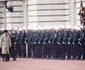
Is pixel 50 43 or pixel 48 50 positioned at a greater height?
pixel 50 43

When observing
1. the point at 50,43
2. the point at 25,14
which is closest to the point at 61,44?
the point at 50,43

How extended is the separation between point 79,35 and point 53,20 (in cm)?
788

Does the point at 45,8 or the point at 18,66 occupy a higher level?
the point at 45,8

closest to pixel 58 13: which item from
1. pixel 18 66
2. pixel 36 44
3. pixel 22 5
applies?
pixel 22 5

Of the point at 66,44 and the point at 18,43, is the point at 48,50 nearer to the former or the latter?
the point at 66,44

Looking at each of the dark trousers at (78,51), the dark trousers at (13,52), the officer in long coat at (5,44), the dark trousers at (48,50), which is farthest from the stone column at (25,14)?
the dark trousers at (78,51)

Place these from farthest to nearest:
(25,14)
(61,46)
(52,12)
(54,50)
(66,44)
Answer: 1. (25,14)
2. (52,12)
3. (54,50)
4. (61,46)
5. (66,44)

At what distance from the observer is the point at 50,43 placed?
29.7m

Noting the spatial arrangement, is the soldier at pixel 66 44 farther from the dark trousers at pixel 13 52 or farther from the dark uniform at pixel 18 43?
the dark uniform at pixel 18 43

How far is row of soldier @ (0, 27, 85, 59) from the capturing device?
93.7ft

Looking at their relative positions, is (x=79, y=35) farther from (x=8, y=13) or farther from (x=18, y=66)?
(x=8, y=13)

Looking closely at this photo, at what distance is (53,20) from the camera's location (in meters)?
36.2

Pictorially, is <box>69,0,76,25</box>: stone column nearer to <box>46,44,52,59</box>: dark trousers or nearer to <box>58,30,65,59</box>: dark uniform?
<box>46,44,52,59</box>: dark trousers

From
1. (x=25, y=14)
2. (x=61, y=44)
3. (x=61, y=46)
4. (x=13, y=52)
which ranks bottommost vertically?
(x=13, y=52)
